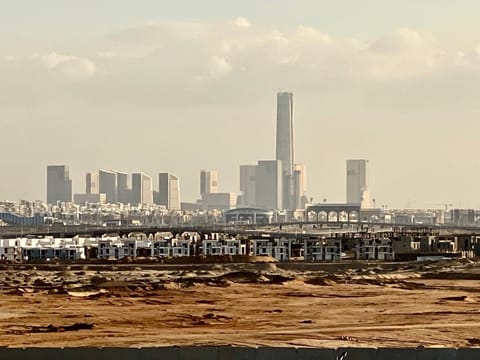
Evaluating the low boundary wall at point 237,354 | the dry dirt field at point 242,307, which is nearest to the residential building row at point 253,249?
the dry dirt field at point 242,307

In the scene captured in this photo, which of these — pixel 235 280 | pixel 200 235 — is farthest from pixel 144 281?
pixel 200 235

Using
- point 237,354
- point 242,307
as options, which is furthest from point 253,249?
point 237,354

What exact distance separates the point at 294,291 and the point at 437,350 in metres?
35.4

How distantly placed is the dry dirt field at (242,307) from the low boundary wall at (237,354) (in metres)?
10.4

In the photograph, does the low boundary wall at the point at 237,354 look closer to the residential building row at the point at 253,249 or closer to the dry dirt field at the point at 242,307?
the dry dirt field at the point at 242,307

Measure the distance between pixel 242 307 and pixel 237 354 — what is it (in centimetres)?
2614

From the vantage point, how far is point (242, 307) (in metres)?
46.8

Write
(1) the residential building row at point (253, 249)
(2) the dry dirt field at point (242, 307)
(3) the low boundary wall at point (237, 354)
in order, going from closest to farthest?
(3) the low boundary wall at point (237, 354) → (2) the dry dirt field at point (242, 307) → (1) the residential building row at point (253, 249)

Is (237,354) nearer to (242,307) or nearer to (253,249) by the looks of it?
(242,307)

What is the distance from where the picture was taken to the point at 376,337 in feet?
114

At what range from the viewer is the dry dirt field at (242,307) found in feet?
113

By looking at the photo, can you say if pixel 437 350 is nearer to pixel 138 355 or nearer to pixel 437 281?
pixel 138 355

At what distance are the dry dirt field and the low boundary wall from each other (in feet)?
34.2

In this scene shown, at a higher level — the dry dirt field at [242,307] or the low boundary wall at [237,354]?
the low boundary wall at [237,354]
